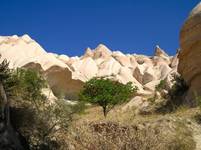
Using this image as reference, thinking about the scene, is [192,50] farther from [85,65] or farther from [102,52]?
[102,52]

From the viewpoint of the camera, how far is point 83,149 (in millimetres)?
9469

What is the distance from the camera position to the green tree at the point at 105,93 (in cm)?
2452

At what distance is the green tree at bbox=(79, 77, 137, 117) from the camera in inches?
965

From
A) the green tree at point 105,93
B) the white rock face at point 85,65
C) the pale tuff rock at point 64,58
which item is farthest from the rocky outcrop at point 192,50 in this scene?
the pale tuff rock at point 64,58

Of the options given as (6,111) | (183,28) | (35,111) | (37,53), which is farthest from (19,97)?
(37,53)

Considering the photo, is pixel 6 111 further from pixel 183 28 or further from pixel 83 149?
pixel 183 28

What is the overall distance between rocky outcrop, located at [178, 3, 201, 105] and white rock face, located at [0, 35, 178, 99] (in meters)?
6.52

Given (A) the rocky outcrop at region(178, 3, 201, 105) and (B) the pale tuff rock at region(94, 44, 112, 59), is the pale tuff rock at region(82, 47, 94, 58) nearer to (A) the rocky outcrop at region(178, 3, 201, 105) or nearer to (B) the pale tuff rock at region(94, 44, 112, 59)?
(B) the pale tuff rock at region(94, 44, 112, 59)

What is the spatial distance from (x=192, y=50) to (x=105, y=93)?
17.3 ft

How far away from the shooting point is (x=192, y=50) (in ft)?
72.1

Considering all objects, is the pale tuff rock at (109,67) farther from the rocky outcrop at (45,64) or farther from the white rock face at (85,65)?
the rocky outcrop at (45,64)

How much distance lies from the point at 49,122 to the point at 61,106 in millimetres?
654

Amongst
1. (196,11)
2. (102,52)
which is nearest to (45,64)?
(196,11)

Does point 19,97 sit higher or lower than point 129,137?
higher
